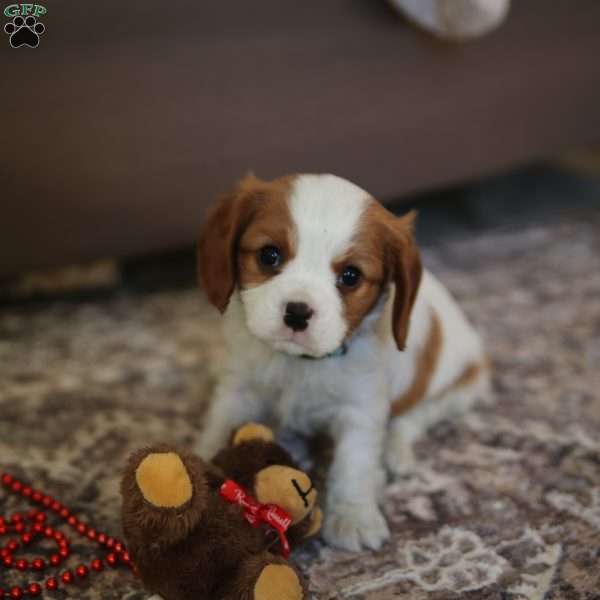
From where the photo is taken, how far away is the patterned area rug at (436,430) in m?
1.44

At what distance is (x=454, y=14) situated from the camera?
241cm

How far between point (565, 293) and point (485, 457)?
1.19 meters

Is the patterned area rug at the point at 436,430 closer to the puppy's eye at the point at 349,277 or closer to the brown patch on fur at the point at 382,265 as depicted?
the brown patch on fur at the point at 382,265

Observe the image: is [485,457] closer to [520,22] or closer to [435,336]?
[435,336]

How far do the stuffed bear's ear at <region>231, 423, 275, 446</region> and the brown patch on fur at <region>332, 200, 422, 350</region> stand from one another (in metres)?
0.27

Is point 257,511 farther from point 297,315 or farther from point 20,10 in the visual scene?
point 20,10

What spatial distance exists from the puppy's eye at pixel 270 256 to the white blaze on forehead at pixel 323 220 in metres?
0.05

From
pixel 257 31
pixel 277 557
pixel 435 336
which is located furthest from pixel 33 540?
pixel 257 31

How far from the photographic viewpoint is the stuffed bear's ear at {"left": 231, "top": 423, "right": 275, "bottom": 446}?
4.83ft

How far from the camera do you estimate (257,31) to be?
7.62 feet

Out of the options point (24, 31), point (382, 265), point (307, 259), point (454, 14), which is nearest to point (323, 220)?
point (307, 259)

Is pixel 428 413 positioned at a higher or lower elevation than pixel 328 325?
lower

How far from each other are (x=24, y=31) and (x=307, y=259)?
1.15 meters

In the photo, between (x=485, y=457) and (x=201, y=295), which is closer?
(x=485, y=457)
